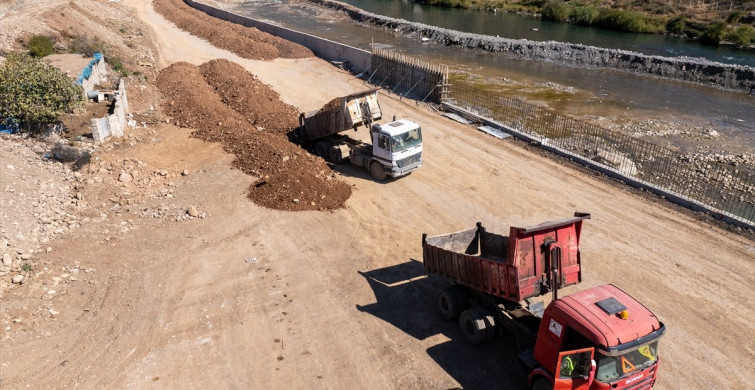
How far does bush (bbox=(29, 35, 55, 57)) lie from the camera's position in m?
29.3

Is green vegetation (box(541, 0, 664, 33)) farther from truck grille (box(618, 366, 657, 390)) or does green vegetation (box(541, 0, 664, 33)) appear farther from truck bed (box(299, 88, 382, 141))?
truck grille (box(618, 366, 657, 390))

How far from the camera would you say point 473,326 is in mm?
10727

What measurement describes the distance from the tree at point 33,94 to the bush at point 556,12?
5703 centimetres

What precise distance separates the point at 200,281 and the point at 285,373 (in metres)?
4.25

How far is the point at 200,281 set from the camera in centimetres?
1326

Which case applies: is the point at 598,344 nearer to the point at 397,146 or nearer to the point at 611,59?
the point at 397,146

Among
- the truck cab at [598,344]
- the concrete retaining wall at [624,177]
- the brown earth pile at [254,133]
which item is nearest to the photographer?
the truck cab at [598,344]

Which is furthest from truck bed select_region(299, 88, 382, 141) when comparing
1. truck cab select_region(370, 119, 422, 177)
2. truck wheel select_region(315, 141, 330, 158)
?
truck cab select_region(370, 119, 422, 177)

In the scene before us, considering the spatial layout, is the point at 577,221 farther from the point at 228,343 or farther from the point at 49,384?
the point at 49,384

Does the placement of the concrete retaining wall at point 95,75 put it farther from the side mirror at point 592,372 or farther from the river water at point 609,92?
the side mirror at point 592,372

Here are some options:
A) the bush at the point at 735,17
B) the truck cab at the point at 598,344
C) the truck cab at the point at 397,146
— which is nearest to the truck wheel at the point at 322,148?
the truck cab at the point at 397,146

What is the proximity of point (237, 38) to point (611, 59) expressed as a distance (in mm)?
30688

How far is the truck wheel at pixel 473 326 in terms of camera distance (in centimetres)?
1061

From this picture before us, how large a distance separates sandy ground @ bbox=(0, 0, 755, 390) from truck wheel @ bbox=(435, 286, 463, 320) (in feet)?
1.05
